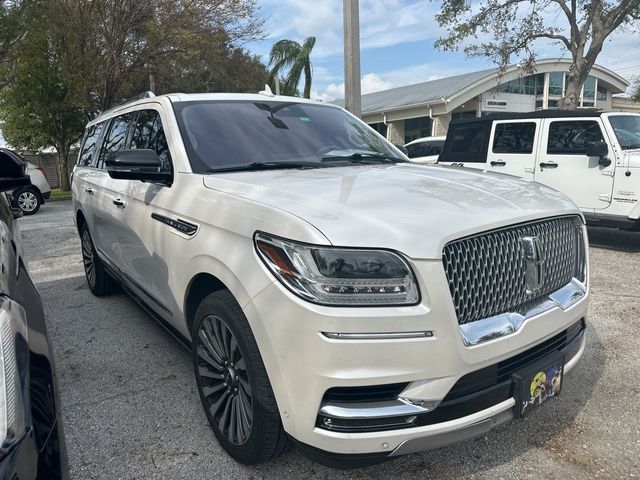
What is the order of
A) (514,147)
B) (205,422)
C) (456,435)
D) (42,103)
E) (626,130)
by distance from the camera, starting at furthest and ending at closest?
1. (42,103)
2. (514,147)
3. (626,130)
4. (205,422)
5. (456,435)

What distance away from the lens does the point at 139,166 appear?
300 cm

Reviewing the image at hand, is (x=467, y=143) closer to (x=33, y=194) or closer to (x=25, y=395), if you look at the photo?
(x=25, y=395)

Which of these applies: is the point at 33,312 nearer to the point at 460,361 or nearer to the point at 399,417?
the point at 399,417

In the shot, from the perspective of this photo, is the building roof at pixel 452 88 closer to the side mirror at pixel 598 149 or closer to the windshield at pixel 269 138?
the side mirror at pixel 598 149

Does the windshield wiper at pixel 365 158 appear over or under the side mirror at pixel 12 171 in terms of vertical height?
under

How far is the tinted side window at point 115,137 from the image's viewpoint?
4230mm

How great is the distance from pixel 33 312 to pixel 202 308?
2.70ft

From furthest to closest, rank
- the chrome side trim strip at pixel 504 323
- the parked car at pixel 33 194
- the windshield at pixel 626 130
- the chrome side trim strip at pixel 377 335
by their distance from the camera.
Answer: the parked car at pixel 33 194 < the windshield at pixel 626 130 < the chrome side trim strip at pixel 504 323 < the chrome side trim strip at pixel 377 335

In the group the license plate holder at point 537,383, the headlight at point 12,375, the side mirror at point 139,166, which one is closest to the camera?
the headlight at point 12,375

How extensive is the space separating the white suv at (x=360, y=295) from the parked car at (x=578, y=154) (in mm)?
5371

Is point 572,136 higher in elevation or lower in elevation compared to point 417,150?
higher

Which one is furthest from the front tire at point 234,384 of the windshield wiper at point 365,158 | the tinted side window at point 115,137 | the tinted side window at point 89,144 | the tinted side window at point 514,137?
the tinted side window at point 514,137

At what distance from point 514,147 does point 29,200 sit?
42.2ft

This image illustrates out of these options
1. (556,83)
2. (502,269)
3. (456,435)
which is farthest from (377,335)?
(556,83)
